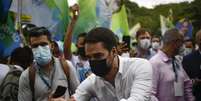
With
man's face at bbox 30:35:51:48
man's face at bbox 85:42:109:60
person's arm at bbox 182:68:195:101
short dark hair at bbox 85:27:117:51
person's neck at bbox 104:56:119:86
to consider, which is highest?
short dark hair at bbox 85:27:117:51

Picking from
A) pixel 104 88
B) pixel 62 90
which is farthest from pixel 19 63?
pixel 62 90

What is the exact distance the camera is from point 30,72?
595cm

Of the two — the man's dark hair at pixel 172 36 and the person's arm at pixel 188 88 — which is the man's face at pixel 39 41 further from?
the person's arm at pixel 188 88

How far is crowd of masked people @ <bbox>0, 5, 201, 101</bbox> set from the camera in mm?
4578

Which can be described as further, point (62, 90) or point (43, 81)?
point (43, 81)

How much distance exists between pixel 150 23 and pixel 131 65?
76961 millimetres

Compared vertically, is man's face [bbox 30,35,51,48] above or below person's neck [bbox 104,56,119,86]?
above

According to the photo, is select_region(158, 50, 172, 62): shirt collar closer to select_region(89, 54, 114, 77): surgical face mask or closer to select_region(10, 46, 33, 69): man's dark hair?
select_region(10, 46, 33, 69): man's dark hair

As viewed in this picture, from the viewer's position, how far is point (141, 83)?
456 centimetres

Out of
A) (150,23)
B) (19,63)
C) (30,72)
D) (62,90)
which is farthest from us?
(150,23)

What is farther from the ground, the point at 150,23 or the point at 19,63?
the point at 19,63

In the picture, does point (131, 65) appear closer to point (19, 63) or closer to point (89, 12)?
point (19, 63)

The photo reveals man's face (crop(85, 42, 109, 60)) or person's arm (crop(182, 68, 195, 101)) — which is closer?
man's face (crop(85, 42, 109, 60))

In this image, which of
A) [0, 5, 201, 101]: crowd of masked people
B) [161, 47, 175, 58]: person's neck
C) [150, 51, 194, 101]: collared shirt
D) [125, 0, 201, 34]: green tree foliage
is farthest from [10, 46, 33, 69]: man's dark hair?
[125, 0, 201, 34]: green tree foliage
